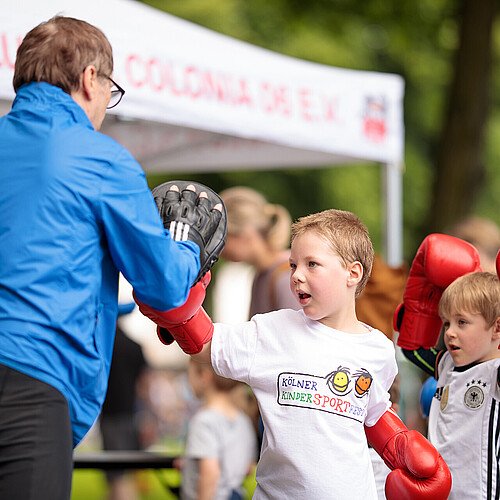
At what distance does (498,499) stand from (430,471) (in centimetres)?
42

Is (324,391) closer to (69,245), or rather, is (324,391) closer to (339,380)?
(339,380)

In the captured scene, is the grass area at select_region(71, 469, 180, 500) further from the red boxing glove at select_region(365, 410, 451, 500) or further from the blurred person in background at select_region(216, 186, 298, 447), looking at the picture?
the red boxing glove at select_region(365, 410, 451, 500)

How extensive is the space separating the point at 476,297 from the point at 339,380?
80cm

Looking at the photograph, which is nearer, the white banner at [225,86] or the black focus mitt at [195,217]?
the black focus mitt at [195,217]

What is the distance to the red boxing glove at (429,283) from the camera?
3.98 meters

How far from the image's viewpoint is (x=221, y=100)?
5520mm

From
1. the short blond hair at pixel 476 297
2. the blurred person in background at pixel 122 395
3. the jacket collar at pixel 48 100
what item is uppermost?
the jacket collar at pixel 48 100

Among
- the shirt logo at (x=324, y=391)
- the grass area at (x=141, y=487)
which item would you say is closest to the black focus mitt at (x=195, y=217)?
the shirt logo at (x=324, y=391)

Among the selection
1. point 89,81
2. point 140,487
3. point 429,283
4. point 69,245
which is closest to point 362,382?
point 429,283

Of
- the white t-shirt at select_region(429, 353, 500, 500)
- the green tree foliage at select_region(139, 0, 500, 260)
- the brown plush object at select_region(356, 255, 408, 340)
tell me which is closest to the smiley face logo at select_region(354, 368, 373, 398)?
the white t-shirt at select_region(429, 353, 500, 500)

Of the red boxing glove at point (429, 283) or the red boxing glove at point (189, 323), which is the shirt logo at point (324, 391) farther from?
the red boxing glove at point (429, 283)

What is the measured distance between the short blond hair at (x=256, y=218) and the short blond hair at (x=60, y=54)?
2392mm

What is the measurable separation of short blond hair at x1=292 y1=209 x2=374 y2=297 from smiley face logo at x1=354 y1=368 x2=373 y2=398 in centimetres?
29

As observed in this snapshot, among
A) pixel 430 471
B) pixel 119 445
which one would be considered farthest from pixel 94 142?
pixel 119 445
